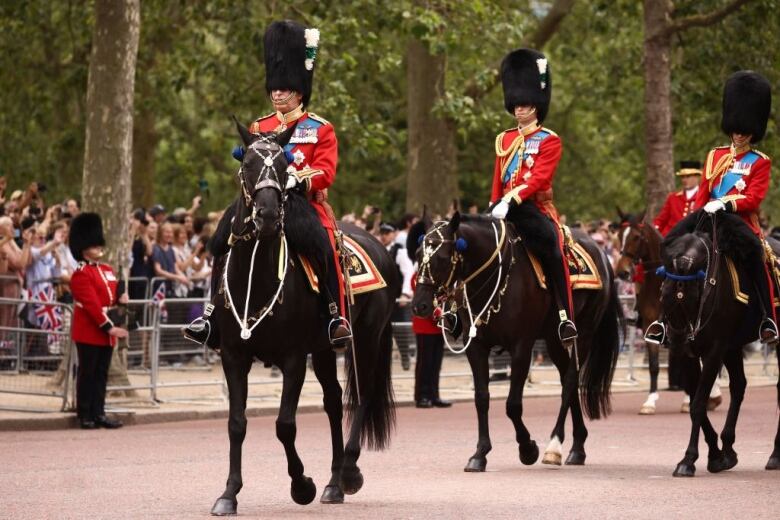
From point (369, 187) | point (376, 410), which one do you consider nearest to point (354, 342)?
point (376, 410)

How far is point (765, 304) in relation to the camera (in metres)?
14.0

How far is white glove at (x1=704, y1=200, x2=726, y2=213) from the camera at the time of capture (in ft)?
45.3

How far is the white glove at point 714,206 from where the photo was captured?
13812 mm

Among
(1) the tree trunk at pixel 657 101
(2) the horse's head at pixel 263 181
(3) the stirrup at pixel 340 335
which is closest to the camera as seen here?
(2) the horse's head at pixel 263 181

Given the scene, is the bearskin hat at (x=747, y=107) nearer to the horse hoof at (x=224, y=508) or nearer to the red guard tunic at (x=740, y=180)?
the red guard tunic at (x=740, y=180)

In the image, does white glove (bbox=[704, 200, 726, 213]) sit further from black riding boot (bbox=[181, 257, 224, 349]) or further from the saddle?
black riding boot (bbox=[181, 257, 224, 349])

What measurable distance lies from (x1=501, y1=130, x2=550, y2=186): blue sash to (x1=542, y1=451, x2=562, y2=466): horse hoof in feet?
7.42

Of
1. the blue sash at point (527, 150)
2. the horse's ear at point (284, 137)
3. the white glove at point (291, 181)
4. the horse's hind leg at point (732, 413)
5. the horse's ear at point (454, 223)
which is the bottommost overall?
A: the horse's hind leg at point (732, 413)

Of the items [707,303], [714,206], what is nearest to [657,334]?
[707,303]

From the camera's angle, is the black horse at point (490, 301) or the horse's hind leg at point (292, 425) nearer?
the horse's hind leg at point (292, 425)

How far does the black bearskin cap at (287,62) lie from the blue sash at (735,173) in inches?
151

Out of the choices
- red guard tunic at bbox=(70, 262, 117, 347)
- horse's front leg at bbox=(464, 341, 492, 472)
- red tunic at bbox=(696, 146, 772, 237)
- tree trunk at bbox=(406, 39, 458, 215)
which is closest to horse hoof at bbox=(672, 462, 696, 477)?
horse's front leg at bbox=(464, 341, 492, 472)

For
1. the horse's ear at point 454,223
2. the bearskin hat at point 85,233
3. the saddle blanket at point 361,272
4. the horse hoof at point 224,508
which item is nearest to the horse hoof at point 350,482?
the saddle blanket at point 361,272

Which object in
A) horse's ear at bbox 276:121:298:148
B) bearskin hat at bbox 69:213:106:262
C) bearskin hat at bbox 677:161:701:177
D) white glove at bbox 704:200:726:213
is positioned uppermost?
bearskin hat at bbox 677:161:701:177
